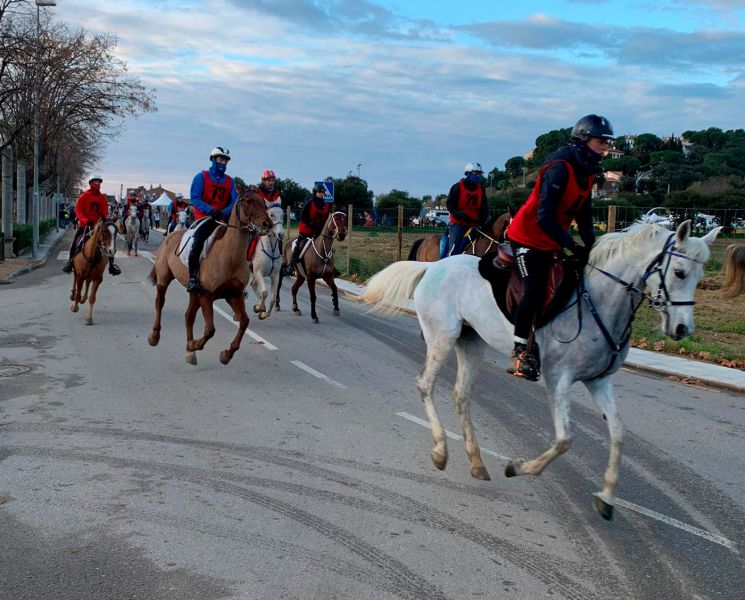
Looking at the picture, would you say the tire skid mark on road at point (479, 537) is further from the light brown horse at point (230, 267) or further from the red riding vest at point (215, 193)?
the red riding vest at point (215, 193)

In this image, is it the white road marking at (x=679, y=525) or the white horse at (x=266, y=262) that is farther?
the white horse at (x=266, y=262)

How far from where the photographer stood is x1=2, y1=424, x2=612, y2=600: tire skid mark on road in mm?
4297

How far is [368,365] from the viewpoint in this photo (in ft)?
36.0

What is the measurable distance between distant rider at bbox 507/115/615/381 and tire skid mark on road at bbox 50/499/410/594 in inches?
79.3

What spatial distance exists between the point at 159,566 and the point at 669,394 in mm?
7270

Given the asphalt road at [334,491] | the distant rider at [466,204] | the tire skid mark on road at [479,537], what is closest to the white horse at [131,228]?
the distant rider at [466,204]

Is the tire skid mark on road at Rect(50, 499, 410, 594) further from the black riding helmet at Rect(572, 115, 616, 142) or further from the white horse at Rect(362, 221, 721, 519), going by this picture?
the black riding helmet at Rect(572, 115, 616, 142)

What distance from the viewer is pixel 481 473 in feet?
19.7

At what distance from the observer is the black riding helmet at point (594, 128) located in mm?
5578

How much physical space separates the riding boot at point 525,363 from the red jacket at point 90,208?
469 inches

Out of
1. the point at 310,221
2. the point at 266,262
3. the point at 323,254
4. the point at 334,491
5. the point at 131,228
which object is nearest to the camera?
the point at 334,491

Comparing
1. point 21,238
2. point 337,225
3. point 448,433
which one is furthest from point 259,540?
point 21,238

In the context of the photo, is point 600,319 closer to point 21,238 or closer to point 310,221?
point 310,221

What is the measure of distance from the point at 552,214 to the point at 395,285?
1840mm
